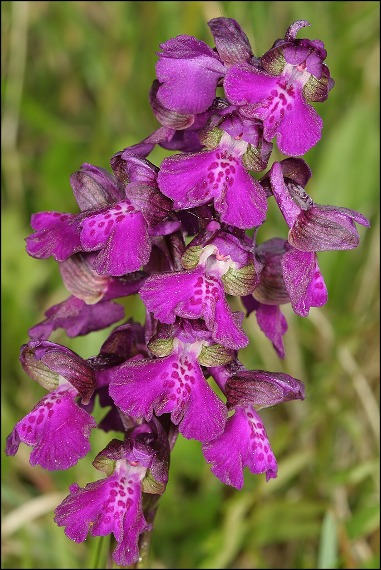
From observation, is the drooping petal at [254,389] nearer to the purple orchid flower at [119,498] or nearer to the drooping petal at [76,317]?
the purple orchid flower at [119,498]

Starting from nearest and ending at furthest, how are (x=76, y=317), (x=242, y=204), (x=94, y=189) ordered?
(x=242, y=204) → (x=94, y=189) → (x=76, y=317)

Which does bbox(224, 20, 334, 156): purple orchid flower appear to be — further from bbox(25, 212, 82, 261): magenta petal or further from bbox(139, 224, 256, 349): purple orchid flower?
bbox(25, 212, 82, 261): magenta petal

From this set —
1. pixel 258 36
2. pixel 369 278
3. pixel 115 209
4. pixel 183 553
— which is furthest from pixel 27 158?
pixel 115 209

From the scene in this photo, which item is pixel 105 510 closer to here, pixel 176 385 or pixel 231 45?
pixel 176 385

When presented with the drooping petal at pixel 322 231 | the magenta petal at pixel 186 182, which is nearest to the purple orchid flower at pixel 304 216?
the drooping petal at pixel 322 231

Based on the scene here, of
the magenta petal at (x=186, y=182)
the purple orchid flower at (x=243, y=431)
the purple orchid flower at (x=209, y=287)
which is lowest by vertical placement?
the purple orchid flower at (x=243, y=431)

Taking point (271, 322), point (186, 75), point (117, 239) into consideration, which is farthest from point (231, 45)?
point (271, 322)
